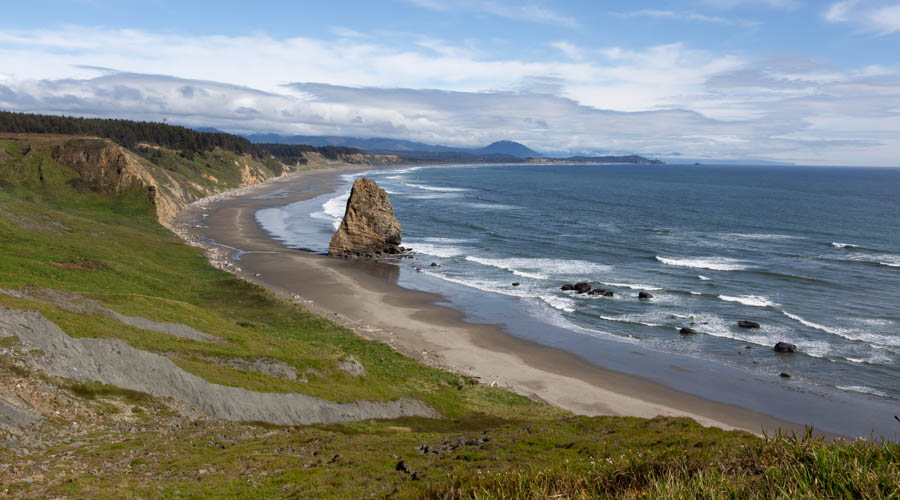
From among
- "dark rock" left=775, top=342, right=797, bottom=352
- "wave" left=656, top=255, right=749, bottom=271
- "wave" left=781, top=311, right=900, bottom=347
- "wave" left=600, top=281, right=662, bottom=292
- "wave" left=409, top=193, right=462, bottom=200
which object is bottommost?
"dark rock" left=775, top=342, right=797, bottom=352

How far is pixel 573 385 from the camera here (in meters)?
39.3

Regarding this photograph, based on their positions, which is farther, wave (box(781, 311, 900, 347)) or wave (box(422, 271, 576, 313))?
Result: wave (box(422, 271, 576, 313))

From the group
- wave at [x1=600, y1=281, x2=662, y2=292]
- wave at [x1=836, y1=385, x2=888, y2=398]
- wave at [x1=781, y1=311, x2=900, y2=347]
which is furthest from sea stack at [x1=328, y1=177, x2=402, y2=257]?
wave at [x1=836, y1=385, x2=888, y2=398]

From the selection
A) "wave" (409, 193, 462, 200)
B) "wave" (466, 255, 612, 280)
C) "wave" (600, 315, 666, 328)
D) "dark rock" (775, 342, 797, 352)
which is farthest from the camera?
"wave" (409, 193, 462, 200)

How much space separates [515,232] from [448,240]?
47.2ft

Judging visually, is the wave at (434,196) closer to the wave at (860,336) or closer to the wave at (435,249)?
the wave at (435,249)

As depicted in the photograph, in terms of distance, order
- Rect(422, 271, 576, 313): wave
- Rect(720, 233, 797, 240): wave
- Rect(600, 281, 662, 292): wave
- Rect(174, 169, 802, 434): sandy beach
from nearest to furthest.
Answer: Rect(174, 169, 802, 434): sandy beach → Rect(422, 271, 576, 313): wave → Rect(600, 281, 662, 292): wave → Rect(720, 233, 797, 240): wave

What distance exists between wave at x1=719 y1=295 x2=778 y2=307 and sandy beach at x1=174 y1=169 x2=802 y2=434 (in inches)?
981

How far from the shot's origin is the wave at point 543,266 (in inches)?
2830

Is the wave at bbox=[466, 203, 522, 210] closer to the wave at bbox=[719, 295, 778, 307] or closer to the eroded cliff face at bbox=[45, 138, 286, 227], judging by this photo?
the eroded cliff face at bbox=[45, 138, 286, 227]

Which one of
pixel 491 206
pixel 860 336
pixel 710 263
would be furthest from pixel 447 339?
pixel 491 206

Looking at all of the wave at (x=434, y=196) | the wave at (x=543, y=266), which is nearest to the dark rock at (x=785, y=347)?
the wave at (x=543, y=266)

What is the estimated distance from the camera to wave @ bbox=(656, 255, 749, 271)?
73.8 m

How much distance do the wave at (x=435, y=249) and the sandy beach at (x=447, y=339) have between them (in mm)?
10878
